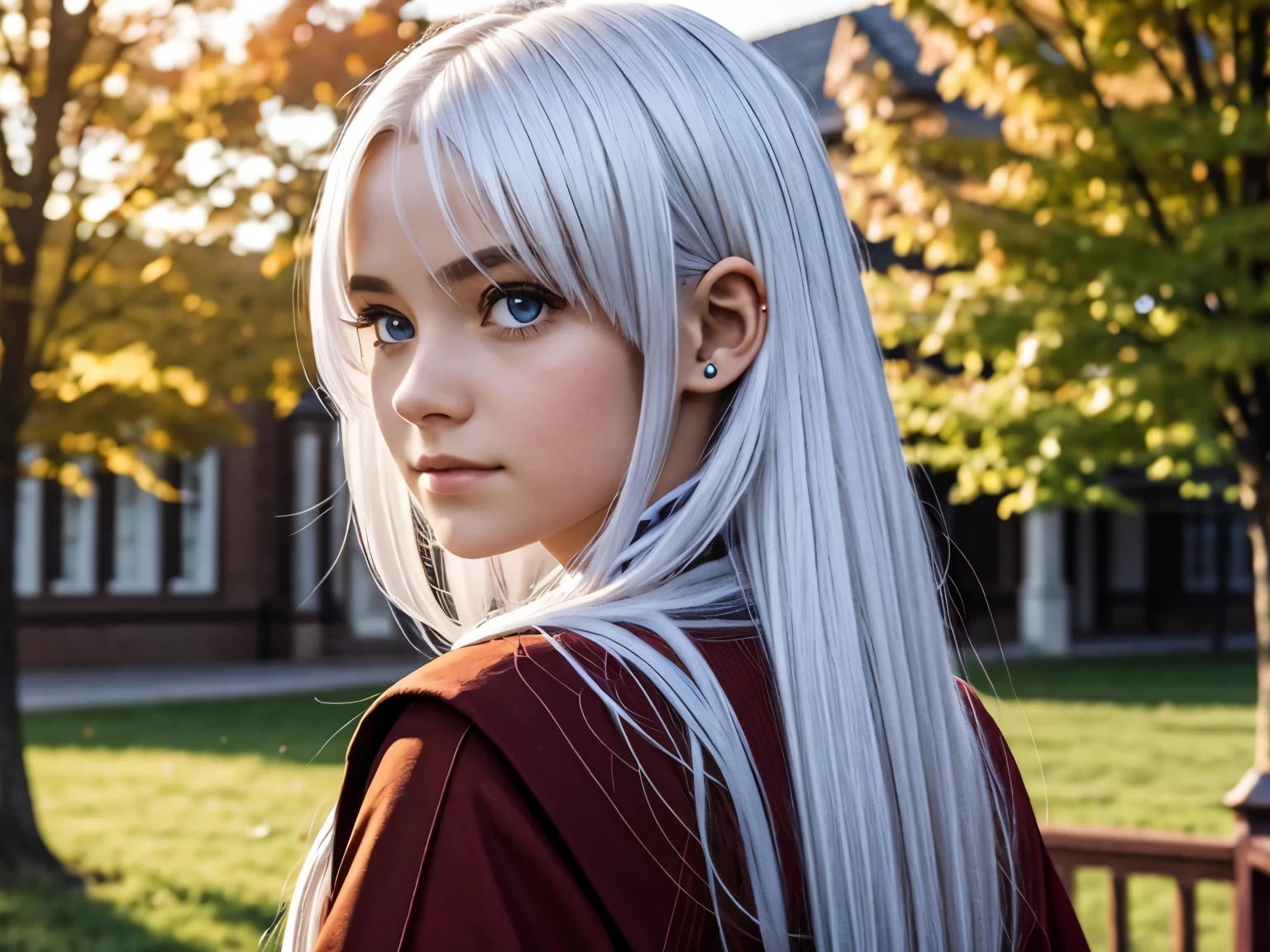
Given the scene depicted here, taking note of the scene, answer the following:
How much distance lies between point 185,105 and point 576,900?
6.35 metres

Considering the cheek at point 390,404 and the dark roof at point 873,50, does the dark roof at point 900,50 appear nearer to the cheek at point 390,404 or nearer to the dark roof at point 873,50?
the dark roof at point 873,50

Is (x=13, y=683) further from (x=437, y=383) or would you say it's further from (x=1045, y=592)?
(x=1045, y=592)

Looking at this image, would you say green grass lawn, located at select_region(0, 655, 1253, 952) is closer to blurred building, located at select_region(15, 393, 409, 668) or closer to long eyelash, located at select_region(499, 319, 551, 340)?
long eyelash, located at select_region(499, 319, 551, 340)

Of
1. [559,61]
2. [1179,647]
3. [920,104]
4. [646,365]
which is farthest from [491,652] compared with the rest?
[1179,647]

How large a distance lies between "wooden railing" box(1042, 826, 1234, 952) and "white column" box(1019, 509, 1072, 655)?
63.4 feet

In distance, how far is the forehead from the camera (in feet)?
3.52

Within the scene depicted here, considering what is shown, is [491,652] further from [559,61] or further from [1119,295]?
[1119,295]

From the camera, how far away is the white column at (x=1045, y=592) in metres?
22.5

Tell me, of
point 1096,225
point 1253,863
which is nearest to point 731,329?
point 1253,863

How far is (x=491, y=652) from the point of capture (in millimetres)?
941

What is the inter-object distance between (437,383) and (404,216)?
138mm

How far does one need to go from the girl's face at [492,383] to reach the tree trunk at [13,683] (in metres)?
5.65

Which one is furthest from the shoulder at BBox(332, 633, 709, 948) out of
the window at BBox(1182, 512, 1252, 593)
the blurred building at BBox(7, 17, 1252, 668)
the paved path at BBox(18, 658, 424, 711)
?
the window at BBox(1182, 512, 1252, 593)

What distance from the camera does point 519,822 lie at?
0.85 metres
